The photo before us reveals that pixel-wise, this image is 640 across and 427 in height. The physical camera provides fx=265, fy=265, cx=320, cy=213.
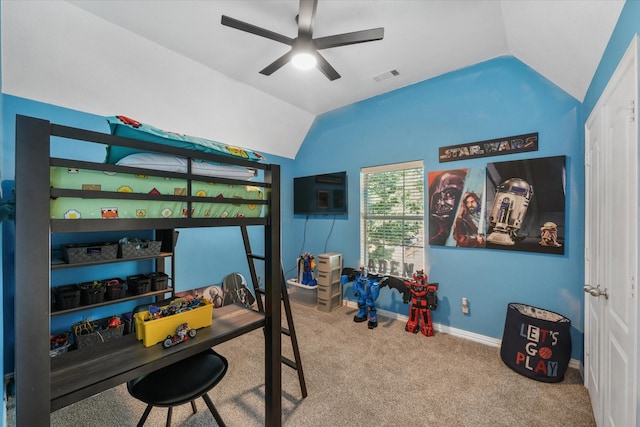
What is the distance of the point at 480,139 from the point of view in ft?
9.23

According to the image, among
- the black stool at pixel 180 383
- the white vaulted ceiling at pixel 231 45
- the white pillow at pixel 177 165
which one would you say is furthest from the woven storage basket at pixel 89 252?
the white pillow at pixel 177 165

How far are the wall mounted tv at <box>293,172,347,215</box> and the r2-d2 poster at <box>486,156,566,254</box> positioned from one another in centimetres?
186

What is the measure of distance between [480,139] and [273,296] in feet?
8.76

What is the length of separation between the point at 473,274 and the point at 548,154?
135 centimetres

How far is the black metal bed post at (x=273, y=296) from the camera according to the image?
4.94 feet

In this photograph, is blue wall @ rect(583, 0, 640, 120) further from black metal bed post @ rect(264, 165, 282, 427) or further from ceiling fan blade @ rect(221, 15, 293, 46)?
ceiling fan blade @ rect(221, 15, 293, 46)

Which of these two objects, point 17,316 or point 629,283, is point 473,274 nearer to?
point 629,283

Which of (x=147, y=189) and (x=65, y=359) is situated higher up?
(x=147, y=189)

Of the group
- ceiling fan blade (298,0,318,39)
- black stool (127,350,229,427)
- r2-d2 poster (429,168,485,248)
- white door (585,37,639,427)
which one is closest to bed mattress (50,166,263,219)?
black stool (127,350,229,427)

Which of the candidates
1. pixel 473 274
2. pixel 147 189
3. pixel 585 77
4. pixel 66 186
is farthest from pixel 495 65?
pixel 66 186

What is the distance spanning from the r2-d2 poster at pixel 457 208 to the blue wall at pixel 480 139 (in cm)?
10

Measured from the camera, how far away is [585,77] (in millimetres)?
1969

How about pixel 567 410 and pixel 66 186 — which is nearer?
pixel 66 186

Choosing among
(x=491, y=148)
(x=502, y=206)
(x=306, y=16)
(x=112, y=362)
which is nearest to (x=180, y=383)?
(x=112, y=362)
